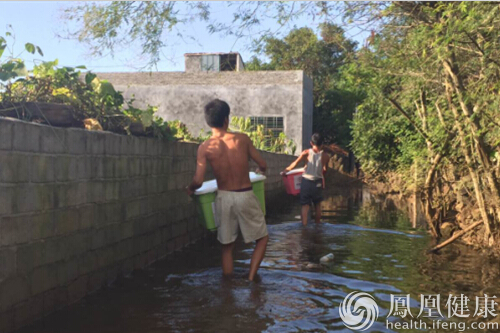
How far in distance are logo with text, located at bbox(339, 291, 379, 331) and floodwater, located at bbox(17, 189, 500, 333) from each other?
63 millimetres

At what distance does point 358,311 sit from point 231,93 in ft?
66.4

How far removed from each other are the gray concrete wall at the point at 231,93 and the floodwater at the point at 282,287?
598 inches

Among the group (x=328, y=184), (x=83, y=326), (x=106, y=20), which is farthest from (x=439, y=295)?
(x=328, y=184)

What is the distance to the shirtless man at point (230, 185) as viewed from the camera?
5953 millimetres

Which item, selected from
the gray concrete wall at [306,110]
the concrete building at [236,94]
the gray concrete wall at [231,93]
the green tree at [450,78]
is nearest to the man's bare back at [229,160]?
the green tree at [450,78]

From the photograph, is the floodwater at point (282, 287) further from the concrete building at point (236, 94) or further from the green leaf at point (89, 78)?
the concrete building at point (236, 94)

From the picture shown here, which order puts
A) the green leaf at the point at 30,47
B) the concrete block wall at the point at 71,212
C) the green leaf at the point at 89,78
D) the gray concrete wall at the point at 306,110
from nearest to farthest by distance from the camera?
the concrete block wall at the point at 71,212 → the green leaf at the point at 30,47 → the green leaf at the point at 89,78 → the gray concrete wall at the point at 306,110

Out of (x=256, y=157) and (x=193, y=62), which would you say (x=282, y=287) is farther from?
(x=193, y=62)

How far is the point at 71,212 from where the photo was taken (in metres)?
5.01

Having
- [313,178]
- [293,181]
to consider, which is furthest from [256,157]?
[293,181]

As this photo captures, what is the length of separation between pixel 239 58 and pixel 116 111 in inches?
961

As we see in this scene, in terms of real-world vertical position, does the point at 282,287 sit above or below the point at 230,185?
below

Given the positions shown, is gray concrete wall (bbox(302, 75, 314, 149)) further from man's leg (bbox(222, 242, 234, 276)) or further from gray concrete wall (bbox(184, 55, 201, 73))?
man's leg (bbox(222, 242, 234, 276))

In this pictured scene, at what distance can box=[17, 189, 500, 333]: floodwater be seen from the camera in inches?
180
